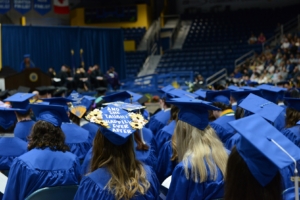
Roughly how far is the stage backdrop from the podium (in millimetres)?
4542

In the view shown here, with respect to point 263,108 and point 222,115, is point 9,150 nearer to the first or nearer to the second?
point 263,108

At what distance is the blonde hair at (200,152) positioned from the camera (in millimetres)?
3098

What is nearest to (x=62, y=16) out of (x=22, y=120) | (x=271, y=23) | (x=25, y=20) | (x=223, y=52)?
(x=25, y=20)

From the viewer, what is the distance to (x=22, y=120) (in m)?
5.39

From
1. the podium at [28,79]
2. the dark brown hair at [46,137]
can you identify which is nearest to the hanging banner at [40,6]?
the podium at [28,79]

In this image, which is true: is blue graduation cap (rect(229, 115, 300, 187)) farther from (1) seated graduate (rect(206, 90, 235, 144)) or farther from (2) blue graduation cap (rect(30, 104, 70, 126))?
(1) seated graduate (rect(206, 90, 235, 144))

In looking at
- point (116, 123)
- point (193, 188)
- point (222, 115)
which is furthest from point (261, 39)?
point (116, 123)

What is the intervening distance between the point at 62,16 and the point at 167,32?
5459 mm

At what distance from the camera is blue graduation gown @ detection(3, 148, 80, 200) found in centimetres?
377

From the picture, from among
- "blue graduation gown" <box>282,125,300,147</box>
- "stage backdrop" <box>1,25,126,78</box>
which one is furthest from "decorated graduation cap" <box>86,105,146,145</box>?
"stage backdrop" <box>1,25,126,78</box>

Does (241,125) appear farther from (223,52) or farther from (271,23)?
(271,23)

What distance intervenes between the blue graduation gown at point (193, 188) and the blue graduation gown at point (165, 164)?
1051 millimetres

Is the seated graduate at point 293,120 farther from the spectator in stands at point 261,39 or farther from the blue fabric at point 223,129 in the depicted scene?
the spectator in stands at point 261,39

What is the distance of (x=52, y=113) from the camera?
435cm
